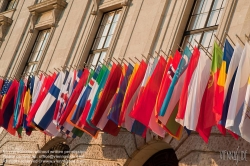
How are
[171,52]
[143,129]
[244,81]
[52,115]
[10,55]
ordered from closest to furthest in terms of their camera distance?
[244,81], [143,129], [171,52], [52,115], [10,55]

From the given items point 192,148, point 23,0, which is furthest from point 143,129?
point 23,0

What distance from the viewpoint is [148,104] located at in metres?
11.9

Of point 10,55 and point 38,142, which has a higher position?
point 10,55

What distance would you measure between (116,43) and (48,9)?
609 centimetres

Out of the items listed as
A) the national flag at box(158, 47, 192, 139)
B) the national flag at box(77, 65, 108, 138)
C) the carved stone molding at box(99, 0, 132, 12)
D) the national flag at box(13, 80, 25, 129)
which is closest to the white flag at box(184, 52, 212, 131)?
the national flag at box(158, 47, 192, 139)

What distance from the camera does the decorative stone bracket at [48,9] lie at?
20703 mm

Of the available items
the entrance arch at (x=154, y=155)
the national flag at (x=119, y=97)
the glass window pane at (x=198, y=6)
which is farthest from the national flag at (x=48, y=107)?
the glass window pane at (x=198, y=6)

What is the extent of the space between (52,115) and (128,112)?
12.9ft

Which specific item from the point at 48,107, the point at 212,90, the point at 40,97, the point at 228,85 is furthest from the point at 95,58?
the point at 228,85

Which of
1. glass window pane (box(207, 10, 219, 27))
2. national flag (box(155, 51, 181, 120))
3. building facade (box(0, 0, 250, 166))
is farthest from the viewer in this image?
glass window pane (box(207, 10, 219, 27))

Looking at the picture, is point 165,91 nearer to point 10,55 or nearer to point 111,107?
point 111,107

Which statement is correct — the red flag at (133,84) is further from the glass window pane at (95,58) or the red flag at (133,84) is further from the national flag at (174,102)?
the glass window pane at (95,58)

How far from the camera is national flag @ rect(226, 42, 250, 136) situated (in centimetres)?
962

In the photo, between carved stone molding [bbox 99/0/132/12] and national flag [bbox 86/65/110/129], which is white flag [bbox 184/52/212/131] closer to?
national flag [bbox 86/65/110/129]
